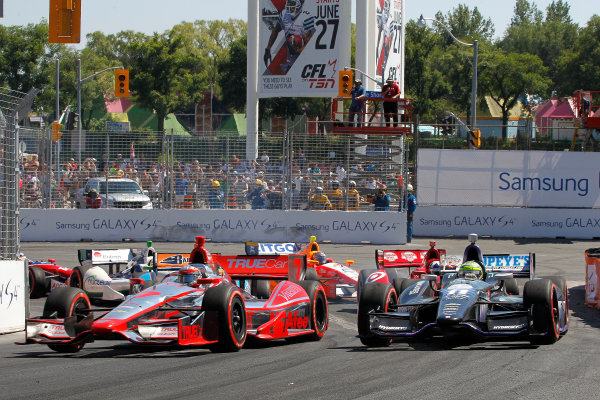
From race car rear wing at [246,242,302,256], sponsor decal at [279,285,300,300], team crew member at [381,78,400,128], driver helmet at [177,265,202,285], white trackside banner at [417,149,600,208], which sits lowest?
sponsor decal at [279,285,300,300]

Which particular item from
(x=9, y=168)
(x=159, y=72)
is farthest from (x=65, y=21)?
(x=159, y=72)

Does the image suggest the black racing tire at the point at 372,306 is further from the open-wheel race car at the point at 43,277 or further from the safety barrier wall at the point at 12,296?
the open-wheel race car at the point at 43,277

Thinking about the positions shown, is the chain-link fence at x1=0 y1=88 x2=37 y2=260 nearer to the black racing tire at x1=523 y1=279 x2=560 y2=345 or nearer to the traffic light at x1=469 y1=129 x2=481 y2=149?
the black racing tire at x1=523 y1=279 x2=560 y2=345

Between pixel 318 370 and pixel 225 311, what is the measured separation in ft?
Answer: 4.29

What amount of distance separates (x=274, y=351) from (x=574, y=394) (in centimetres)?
368

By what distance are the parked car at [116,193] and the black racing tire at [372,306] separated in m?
16.6

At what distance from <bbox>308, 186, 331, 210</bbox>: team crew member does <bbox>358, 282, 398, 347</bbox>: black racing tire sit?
15.2 meters

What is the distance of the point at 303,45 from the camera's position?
1330 inches

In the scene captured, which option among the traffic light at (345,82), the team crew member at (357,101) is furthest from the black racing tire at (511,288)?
the traffic light at (345,82)

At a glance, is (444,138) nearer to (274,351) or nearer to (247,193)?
(247,193)

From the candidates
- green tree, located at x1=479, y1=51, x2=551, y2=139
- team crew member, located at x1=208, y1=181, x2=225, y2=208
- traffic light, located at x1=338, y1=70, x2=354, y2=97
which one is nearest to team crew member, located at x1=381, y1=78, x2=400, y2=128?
traffic light, located at x1=338, y1=70, x2=354, y2=97

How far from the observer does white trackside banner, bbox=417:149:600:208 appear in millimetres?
27844

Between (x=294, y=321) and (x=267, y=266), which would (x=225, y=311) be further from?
(x=267, y=266)

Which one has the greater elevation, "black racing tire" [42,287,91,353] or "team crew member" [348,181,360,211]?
"team crew member" [348,181,360,211]
